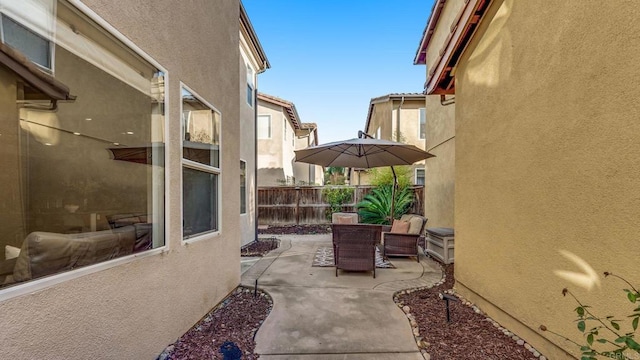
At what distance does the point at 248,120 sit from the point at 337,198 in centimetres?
524

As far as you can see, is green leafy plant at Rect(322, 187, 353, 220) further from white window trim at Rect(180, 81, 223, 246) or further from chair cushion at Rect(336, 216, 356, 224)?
white window trim at Rect(180, 81, 223, 246)

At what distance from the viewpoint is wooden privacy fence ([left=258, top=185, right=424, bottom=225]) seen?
1280 centimetres

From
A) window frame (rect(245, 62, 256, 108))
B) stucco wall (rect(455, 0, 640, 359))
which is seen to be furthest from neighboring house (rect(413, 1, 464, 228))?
window frame (rect(245, 62, 256, 108))

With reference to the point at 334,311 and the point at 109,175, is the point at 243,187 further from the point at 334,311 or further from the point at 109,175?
the point at 334,311

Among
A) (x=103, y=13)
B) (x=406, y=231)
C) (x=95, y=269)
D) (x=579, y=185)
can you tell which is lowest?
(x=406, y=231)

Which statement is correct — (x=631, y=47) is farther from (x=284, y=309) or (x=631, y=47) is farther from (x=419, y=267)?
(x=419, y=267)

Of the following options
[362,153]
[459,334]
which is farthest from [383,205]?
[459,334]

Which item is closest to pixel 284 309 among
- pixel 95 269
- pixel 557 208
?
pixel 95 269

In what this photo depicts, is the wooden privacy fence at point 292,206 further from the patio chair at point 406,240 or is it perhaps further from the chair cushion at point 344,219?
the patio chair at point 406,240

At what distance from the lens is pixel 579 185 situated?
7.64ft

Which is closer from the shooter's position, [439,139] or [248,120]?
[439,139]

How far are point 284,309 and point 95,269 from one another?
243 centimetres

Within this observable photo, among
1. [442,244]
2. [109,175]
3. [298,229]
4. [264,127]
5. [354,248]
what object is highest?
[264,127]

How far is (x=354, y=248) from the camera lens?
217 inches
